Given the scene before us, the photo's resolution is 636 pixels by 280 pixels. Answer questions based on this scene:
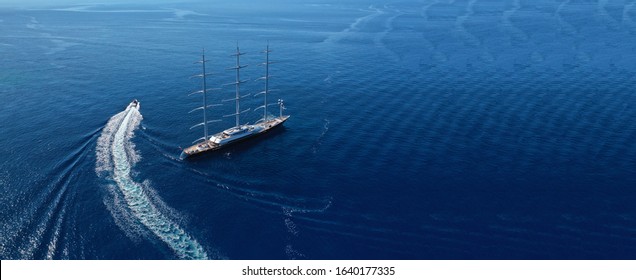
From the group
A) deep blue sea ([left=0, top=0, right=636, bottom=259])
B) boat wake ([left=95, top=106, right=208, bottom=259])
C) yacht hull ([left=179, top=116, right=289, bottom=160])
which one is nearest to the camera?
boat wake ([left=95, top=106, right=208, bottom=259])

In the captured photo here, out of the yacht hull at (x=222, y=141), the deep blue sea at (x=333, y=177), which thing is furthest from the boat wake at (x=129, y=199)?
the yacht hull at (x=222, y=141)

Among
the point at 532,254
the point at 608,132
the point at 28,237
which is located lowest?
the point at 28,237

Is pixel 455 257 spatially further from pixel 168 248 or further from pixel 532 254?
pixel 168 248

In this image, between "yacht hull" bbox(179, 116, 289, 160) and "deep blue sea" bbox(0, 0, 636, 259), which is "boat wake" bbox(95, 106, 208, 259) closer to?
"deep blue sea" bbox(0, 0, 636, 259)

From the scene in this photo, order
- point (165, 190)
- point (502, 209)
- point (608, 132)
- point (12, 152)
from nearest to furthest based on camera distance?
point (502, 209) < point (165, 190) < point (12, 152) < point (608, 132)

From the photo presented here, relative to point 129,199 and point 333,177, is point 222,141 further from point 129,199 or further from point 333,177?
point 333,177

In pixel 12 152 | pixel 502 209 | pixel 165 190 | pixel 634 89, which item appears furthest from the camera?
pixel 634 89

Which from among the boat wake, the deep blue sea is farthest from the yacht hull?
the boat wake

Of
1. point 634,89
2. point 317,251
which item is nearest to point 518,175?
point 317,251

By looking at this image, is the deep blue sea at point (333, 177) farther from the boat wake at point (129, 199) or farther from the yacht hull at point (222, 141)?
the yacht hull at point (222, 141)
